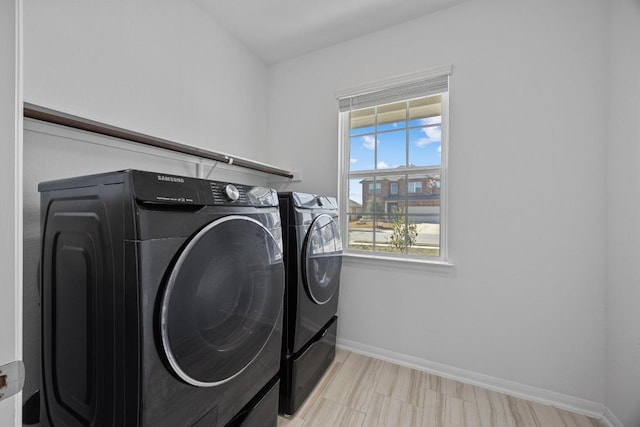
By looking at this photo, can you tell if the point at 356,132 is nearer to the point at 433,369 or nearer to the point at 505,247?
the point at 505,247

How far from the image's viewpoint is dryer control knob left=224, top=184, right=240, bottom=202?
2.87 feet

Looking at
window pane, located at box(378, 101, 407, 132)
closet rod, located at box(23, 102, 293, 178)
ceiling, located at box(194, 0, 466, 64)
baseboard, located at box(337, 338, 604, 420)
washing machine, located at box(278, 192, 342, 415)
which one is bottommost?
baseboard, located at box(337, 338, 604, 420)

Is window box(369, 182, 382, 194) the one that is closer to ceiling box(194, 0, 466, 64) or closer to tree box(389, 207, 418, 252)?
tree box(389, 207, 418, 252)

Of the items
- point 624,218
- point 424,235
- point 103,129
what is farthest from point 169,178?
point 624,218

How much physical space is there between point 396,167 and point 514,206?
80cm

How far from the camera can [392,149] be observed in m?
2.03

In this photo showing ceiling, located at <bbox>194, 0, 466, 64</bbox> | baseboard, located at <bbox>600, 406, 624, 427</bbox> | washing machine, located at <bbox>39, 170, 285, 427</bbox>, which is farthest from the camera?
ceiling, located at <bbox>194, 0, 466, 64</bbox>

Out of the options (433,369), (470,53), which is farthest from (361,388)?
(470,53)

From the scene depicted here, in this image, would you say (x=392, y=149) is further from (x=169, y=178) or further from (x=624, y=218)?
(x=169, y=178)

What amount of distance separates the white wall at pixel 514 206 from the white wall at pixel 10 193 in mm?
1831

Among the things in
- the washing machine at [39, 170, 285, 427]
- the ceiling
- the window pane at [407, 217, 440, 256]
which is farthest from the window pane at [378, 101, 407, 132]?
the washing machine at [39, 170, 285, 427]

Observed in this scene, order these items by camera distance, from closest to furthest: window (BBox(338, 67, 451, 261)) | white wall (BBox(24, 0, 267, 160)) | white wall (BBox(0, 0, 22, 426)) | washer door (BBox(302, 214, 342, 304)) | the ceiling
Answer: white wall (BBox(0, 0, 22, 426)), white wall (BBox(24, 0, 267, 160)), washer door (BBox(302, 214, 342, 304)), the ceiling, window (BBox(338, 67, 451, 261))

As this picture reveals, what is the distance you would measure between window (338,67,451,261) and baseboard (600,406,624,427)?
3.63 feet

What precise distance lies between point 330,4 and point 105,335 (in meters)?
2.15
